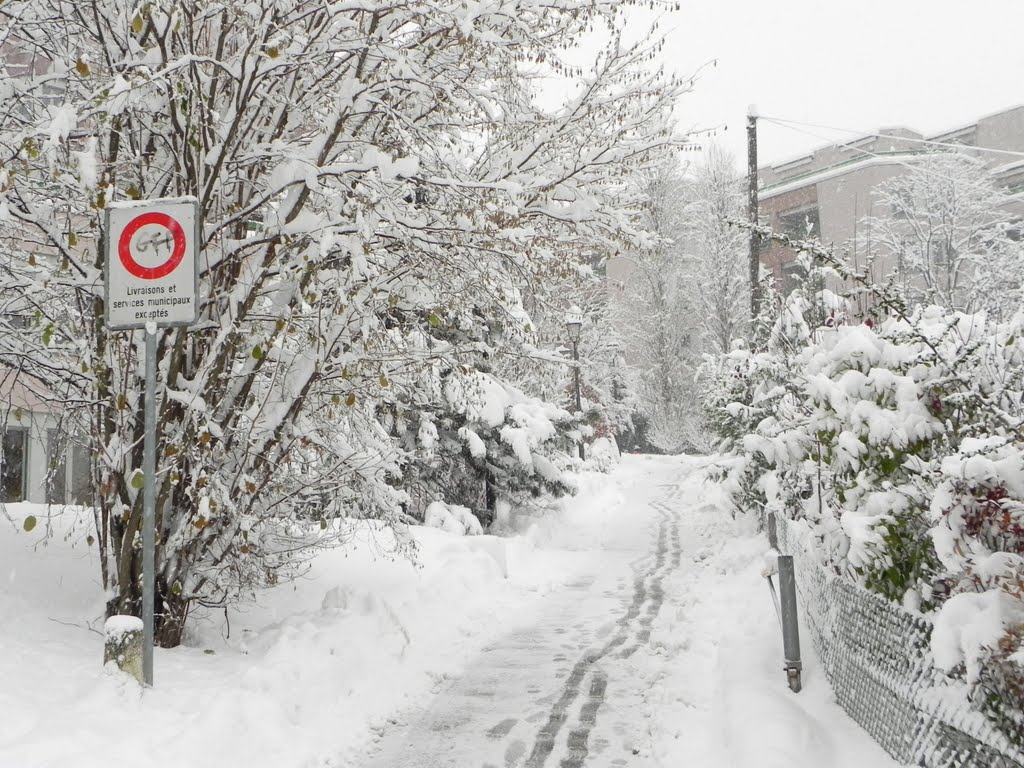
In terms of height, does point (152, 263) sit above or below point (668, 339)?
below

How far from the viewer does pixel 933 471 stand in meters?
4.34

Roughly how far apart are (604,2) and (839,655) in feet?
16.5

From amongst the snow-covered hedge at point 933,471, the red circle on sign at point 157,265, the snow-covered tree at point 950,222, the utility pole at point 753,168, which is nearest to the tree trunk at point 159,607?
the red circle on sign at point 157,265

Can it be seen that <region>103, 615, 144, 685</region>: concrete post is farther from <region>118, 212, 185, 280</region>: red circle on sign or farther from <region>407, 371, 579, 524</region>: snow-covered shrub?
<region>407, 371, 579, 524</region>: snow-covered shrub

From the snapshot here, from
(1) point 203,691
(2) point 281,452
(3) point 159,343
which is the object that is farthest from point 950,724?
(3) point 159,343

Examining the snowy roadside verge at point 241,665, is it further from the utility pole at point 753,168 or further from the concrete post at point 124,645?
the utility pole at point 753,168

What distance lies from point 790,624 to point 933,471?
2.09 meters

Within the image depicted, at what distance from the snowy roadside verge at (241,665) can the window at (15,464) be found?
7.19 metres

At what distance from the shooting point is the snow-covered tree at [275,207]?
5.98 m

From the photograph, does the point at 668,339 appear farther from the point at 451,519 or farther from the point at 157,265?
the point at 157,265

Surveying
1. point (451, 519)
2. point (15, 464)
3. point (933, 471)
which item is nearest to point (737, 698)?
point (933, 471)

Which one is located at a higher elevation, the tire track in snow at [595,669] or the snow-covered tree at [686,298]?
the snow-covered tree at [686,298]

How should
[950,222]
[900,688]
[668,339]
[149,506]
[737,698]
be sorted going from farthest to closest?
[668,339] < [950,222] < [737,698] < [149,506] < [900,688]

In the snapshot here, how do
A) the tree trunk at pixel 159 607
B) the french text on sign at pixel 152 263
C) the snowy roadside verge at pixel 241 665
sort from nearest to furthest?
1. the snowy roadside verge at pixel 241 665
2. the french text on sign at pixel 152 263
3. the tree trunk at pixel 159 607
